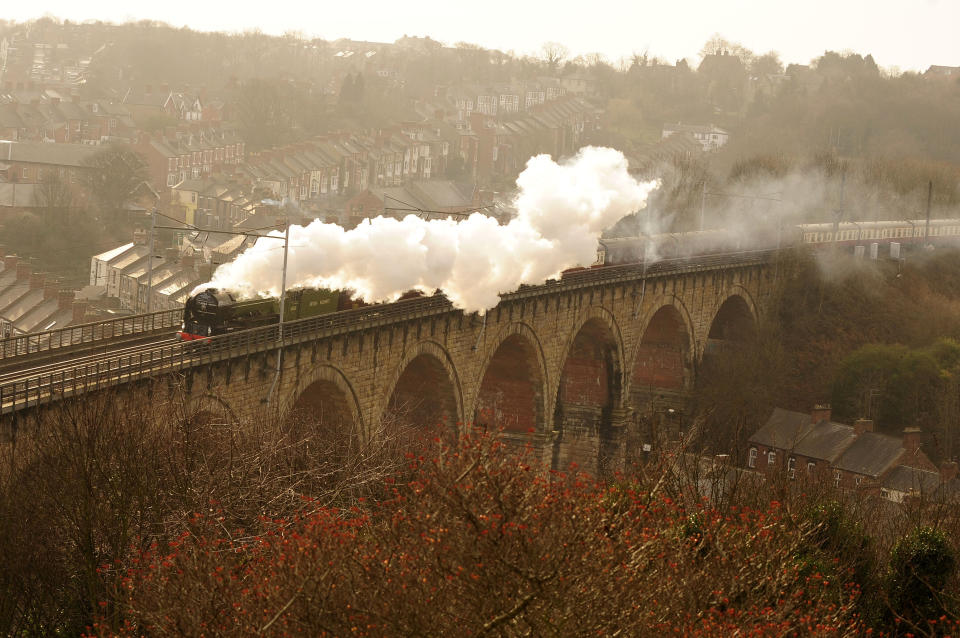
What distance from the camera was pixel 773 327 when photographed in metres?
78.5

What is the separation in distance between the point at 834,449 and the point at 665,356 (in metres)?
16.3

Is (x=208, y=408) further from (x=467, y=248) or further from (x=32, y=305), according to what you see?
(x=32, y=305)

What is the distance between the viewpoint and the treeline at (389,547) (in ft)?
62.7

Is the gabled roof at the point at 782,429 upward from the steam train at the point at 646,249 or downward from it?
downward

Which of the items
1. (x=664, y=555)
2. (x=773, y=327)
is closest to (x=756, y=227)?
(x=773, y=327)

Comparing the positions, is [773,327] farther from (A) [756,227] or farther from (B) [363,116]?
(B) [363,116]

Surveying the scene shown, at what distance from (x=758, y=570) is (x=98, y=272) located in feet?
185

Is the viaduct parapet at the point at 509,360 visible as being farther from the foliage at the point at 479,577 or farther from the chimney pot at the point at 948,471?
the chimney pot at the point at 948,471

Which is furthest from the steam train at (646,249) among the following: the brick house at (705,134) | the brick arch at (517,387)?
the brick house at (705,134)

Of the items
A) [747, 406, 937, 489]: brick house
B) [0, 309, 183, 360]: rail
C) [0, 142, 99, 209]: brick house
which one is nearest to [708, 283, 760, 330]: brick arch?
[747, 406, 937, 489]: brick house

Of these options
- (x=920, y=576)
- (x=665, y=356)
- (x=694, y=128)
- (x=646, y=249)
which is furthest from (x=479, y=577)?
(x=694, y=128)

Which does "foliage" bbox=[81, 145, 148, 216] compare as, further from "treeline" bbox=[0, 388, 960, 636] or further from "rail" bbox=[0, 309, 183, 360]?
"treeline" bbox=[0, 388, 960, 636]

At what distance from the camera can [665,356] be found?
7288 cm

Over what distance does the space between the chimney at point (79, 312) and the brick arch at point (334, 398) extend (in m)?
22.3
